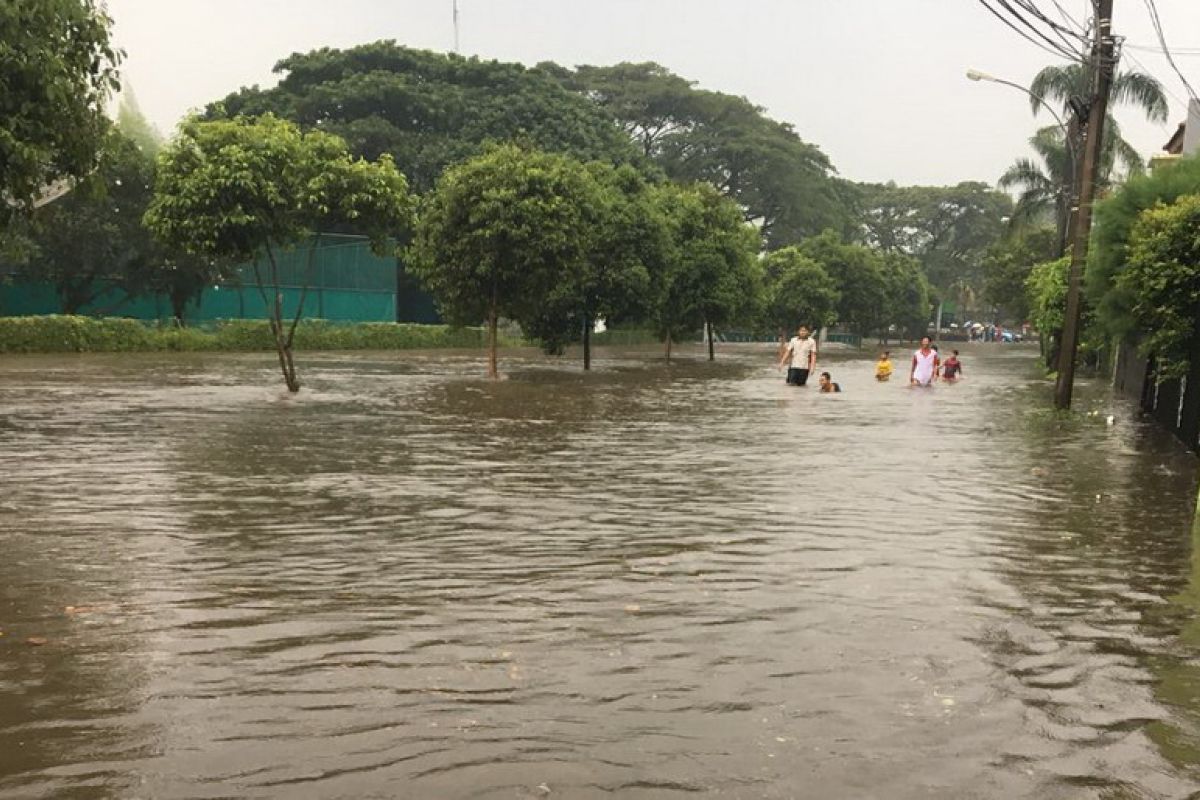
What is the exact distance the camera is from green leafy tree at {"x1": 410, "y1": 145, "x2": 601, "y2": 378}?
29.1 meters

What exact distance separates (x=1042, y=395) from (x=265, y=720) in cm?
2740

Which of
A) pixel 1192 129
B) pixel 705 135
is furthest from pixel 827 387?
pixel 705 135

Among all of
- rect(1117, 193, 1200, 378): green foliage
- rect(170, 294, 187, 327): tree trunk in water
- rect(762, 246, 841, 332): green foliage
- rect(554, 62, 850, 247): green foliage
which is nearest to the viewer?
rect(1117, 193, 1200, 378): green foliage

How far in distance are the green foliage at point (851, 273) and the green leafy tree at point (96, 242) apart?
4120 cm

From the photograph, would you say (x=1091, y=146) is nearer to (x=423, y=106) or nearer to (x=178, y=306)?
(x=178, y=306)

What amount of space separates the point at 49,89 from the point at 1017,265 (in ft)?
207

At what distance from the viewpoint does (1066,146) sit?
43.1 metres

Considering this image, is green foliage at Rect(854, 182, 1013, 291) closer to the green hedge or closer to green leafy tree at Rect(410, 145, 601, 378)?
the green hedge

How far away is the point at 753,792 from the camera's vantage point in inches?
162

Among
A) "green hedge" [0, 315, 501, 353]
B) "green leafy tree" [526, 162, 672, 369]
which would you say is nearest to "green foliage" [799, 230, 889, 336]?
"green hedge" [0, 315, 501, 353]

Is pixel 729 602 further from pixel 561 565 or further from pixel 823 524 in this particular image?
pixel 823 524

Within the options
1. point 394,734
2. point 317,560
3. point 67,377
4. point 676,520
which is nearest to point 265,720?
point 394,734

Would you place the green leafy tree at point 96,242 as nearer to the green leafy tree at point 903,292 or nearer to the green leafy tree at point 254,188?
the green leafy tree at point 254,188

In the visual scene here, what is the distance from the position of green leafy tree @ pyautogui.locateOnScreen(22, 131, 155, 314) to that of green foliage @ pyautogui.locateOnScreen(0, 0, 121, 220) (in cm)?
3114
